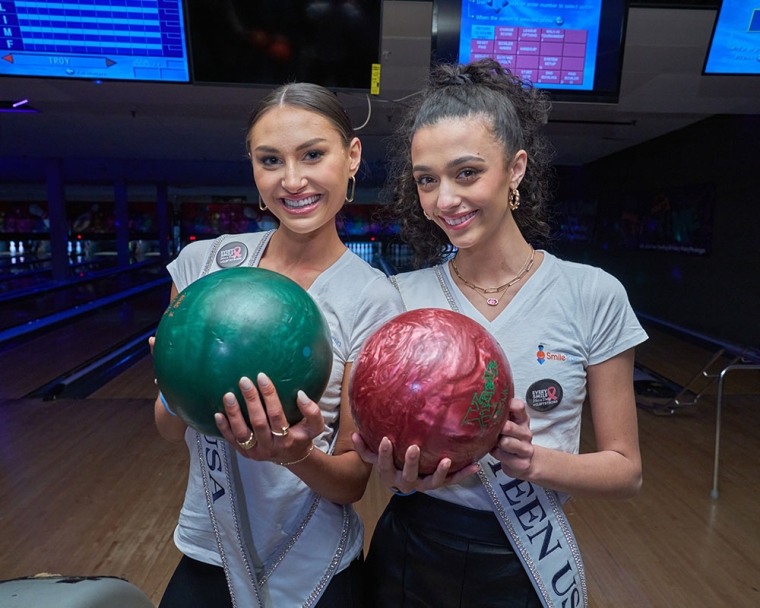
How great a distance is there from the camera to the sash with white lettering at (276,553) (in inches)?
33.7

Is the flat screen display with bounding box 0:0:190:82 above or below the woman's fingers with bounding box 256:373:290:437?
above

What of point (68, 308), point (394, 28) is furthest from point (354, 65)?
point (68, 308)

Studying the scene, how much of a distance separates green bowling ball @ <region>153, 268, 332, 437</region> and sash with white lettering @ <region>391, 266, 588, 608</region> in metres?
0.26

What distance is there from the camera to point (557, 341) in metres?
0.83

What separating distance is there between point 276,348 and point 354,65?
76.3 inches

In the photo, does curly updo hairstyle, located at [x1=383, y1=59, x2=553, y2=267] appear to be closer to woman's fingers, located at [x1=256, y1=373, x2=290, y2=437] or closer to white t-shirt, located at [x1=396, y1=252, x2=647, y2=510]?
white t-shirt, located at [x1=396, y1=252, x2=647, y2=510]

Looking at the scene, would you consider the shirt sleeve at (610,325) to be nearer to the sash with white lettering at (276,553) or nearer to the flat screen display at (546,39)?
the sash with white lettering at (276,553)

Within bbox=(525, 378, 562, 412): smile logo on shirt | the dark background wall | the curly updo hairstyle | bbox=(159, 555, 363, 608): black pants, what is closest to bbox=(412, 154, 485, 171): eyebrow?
the curly updo hairstyle

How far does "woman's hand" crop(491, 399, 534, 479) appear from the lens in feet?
2.34

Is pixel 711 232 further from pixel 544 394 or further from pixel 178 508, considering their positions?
pixel 544 394

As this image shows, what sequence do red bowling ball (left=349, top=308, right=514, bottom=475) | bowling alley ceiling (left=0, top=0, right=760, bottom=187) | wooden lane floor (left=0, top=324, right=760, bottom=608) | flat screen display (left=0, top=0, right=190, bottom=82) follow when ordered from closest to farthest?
red bowling ball (left=349, top=308, right=514, bottom=475), wooden lane floor (left=0, top=324, right=760, bottom=608), flat screen display (left=0, top=0, right=190, bottom=82), bowling alley ceiling (left=0, top=0, right=760, bottom=187)

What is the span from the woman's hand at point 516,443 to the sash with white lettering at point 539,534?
9 cm

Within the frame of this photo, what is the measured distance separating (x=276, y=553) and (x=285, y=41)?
2.03 meters

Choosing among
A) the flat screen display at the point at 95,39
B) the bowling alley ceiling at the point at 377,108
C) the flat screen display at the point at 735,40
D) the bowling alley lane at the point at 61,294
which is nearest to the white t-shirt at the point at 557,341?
the bowling alley ceiling at the point at 377,108
